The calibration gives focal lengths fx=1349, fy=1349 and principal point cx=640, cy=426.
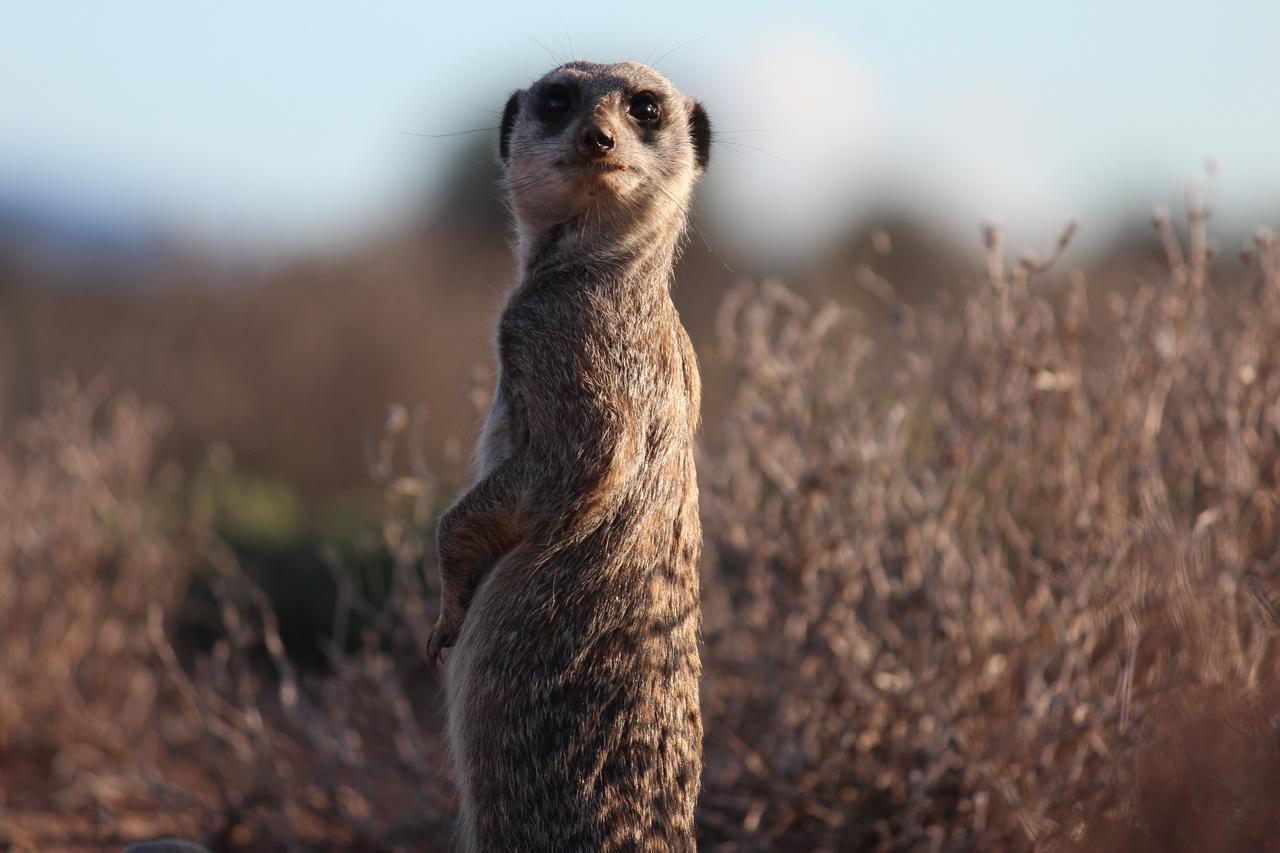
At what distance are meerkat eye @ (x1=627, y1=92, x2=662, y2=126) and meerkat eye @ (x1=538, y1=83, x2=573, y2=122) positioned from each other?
16 centimetres

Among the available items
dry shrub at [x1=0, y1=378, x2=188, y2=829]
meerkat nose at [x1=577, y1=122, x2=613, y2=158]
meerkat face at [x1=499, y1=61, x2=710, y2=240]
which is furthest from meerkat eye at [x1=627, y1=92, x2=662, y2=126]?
dry shrub at [x1=0, y1=378, x2=188, y2=829]

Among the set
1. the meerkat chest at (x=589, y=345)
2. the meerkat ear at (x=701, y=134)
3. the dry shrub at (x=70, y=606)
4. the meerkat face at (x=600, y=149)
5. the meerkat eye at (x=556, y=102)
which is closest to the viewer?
the meerkat chest at (x=589, y=345)

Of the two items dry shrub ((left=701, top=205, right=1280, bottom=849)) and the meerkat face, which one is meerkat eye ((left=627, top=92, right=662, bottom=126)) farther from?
dry shrub ((left=701, top=205, right=1280, bottom=849))

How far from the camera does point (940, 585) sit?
12.8ft

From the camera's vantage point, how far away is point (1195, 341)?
4.15 meters

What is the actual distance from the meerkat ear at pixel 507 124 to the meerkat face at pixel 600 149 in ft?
0.25

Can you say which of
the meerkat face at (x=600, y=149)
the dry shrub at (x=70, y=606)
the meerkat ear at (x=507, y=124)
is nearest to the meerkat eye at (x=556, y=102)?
the meerkat face at (x=600, y=149)

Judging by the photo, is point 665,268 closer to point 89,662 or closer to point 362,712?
point 362,712

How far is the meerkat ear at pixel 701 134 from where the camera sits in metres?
3.67

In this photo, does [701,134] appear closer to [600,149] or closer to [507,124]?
[507,124]

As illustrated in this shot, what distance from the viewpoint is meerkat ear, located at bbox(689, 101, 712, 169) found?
3672 millimetres

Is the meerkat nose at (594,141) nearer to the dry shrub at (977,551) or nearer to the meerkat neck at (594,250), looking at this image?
the meerkat neck at (594,250)

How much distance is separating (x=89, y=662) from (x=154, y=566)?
0.53 metres

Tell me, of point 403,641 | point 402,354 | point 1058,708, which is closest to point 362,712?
point 403,641
